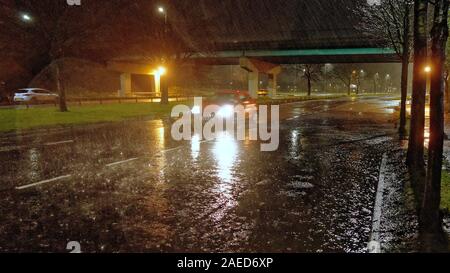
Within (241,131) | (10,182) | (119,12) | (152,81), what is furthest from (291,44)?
(10,182)

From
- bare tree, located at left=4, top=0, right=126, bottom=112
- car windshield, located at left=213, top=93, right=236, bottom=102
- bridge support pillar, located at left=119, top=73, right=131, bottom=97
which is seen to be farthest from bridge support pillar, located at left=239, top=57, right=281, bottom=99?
bare tree, located at left=4, top=0, right=126, bottom=112

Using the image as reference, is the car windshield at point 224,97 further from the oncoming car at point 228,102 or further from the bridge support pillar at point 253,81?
the bridge support pillar at point 253,81

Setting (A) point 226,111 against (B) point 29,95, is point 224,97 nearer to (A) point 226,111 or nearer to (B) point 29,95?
(A) point 226,111

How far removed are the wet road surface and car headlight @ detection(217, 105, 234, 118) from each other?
12.7 meters

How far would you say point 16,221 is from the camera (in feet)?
18.5

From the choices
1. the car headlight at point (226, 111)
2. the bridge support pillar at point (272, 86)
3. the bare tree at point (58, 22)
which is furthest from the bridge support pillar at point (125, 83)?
the car headlight at point (226, 111)

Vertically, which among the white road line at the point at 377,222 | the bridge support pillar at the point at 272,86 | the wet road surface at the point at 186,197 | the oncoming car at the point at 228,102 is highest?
the bridge support pillar at the point at 272,86

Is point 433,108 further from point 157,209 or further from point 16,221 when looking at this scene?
point 16,221

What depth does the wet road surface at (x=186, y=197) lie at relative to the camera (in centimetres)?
505

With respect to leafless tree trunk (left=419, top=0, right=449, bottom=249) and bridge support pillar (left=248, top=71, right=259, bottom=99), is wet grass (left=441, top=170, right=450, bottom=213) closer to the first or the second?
leafless tree trunk (left=419, top=0, right=449, bottom=249)

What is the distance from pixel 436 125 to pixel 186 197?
4.14 meters

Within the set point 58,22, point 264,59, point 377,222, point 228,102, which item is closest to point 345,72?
point 264,59

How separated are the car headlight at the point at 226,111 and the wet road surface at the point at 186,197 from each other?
41.6 ft

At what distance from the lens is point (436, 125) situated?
521cm
